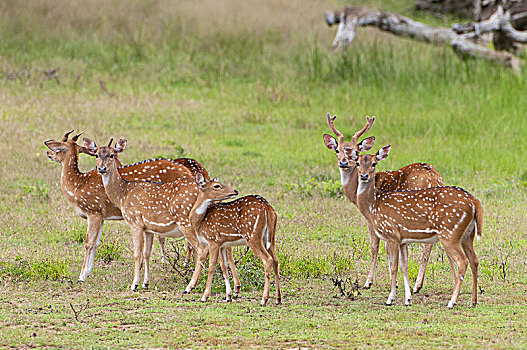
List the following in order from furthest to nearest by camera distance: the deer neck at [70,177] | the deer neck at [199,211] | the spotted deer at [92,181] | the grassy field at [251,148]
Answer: the deer neck at [70,177] → the spotted deer at [92,181] → the deer neck at [199,211] → the grassy field at [251,148]

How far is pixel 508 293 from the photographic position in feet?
28.2

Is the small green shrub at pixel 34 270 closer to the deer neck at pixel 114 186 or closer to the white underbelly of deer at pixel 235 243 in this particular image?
the deer neck at pixel 114 186

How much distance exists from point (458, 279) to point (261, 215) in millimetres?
2019

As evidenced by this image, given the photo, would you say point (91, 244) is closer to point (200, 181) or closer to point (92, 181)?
point (92, 181)

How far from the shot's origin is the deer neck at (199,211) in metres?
8.35

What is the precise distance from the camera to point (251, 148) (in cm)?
1645

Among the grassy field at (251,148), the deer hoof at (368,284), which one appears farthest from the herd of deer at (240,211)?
the grassy field at (251,148)

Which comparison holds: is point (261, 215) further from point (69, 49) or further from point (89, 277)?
point (69, 49)

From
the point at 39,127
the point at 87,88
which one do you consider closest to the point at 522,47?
the point at 87,88

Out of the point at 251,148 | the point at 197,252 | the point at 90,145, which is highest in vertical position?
the point at 90,145

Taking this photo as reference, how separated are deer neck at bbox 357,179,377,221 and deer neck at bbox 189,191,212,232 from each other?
156cm

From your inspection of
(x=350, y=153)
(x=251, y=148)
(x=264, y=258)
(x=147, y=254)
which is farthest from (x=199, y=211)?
(x=251, y=148)

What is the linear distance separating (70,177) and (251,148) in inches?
284

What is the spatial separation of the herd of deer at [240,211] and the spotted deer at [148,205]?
11 mm
